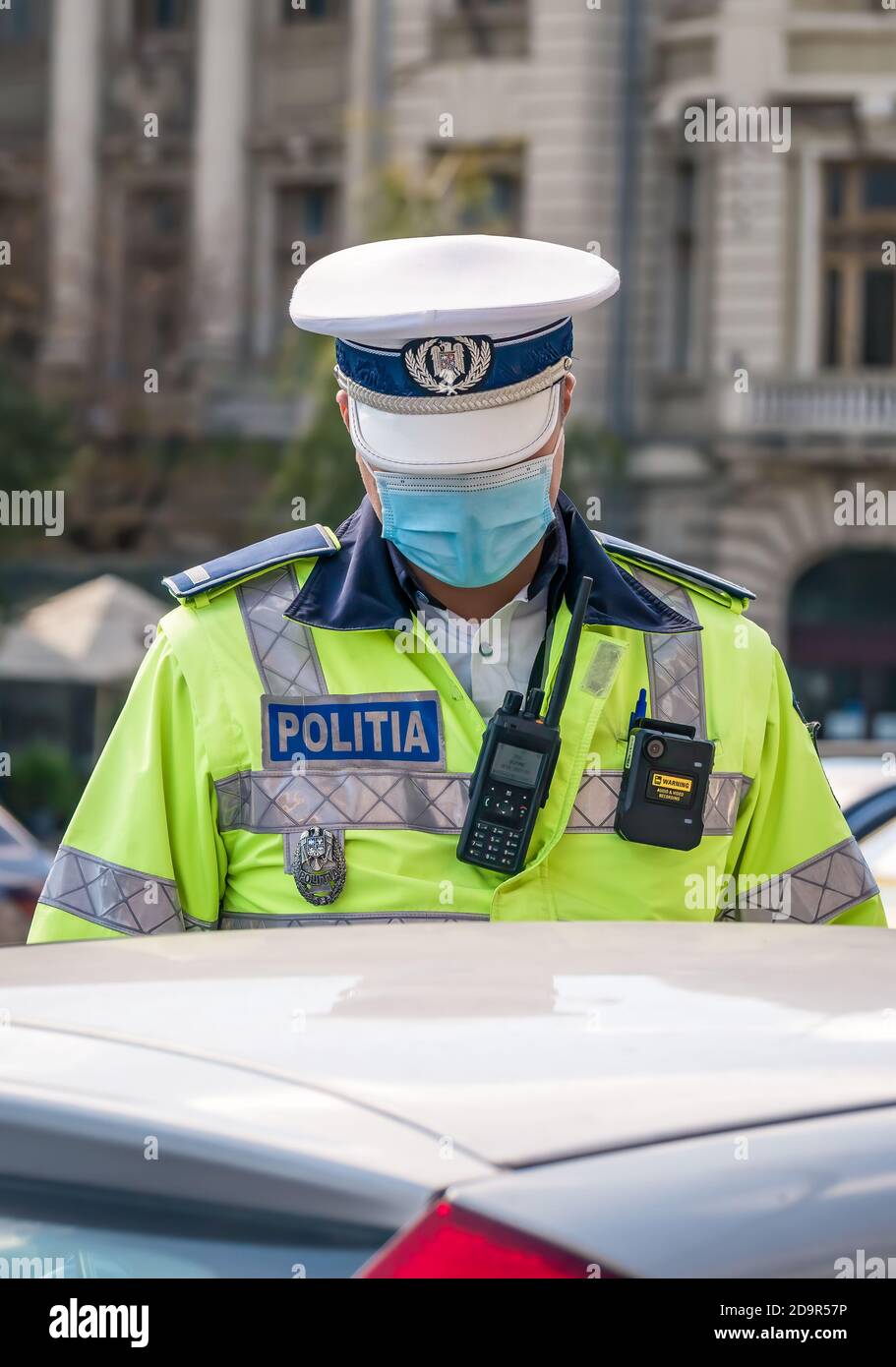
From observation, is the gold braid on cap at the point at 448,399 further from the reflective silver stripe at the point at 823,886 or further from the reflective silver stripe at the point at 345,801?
the reflective silver stripe at the point at 823,886

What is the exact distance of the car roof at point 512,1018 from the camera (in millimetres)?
1057

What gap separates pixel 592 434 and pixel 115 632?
19.1ft

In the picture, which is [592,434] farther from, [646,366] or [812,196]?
[812,196]

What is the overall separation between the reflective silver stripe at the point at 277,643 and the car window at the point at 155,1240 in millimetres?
1041

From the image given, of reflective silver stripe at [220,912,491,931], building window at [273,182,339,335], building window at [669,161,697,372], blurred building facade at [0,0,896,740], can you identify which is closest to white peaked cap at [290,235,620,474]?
reflective silver stripe at [220,912,491,931]

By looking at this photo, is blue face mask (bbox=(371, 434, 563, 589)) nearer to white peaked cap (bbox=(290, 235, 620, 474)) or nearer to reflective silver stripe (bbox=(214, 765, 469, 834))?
white peaked cap (bbox=(290, 235, 620, 474))

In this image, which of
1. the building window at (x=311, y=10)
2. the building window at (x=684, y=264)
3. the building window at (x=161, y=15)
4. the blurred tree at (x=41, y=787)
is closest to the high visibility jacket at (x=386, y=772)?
the blurred tree at (x=41, y=787)

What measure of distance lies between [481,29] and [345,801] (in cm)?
1967

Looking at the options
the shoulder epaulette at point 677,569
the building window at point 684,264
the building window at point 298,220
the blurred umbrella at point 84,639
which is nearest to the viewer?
the shoulder epaulette at point 677,569

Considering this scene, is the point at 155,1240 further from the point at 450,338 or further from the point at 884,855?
the point at 884,855

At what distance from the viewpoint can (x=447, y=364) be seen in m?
2.17

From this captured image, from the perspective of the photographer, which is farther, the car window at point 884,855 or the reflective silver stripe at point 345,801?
the car window at point 884,855

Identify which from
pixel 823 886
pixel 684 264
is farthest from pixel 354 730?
pixel 684 264

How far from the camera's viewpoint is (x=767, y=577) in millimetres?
20078
